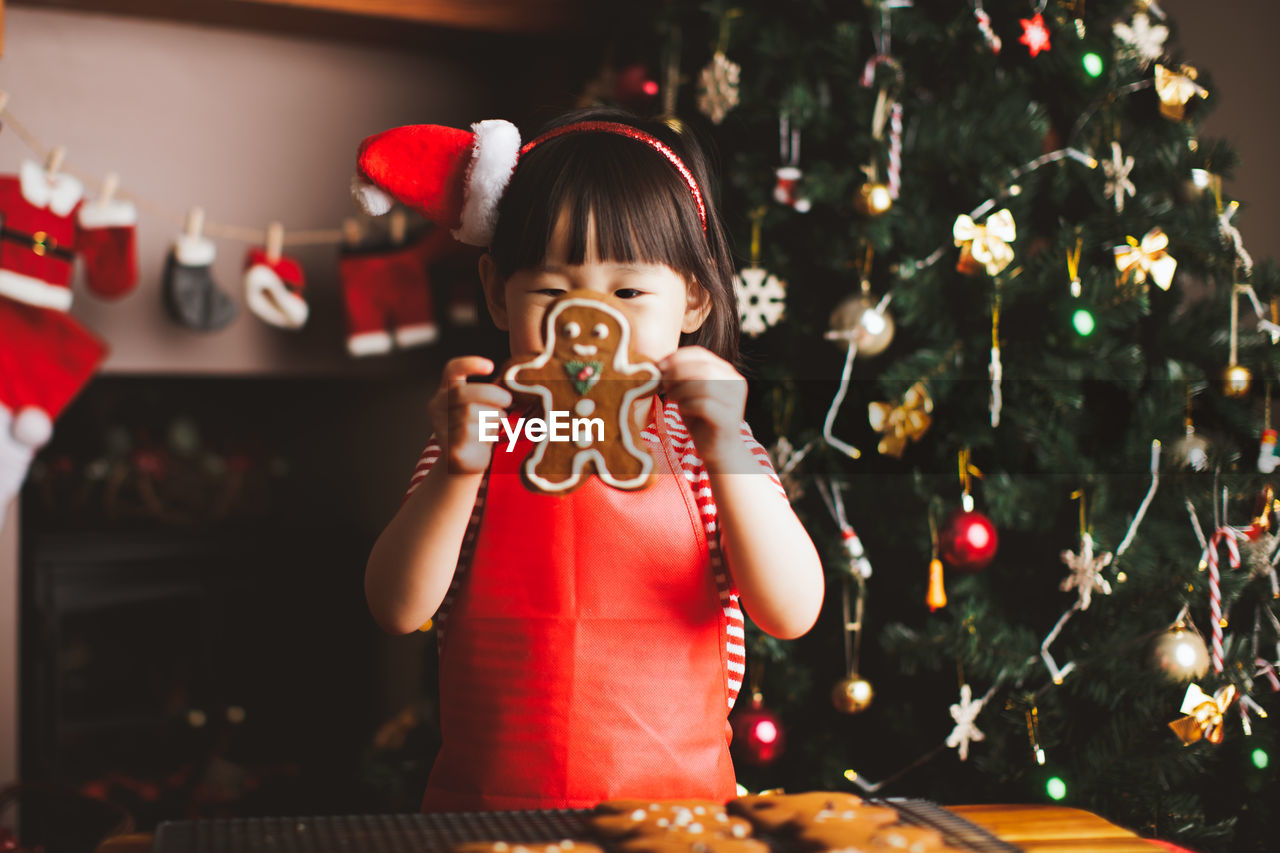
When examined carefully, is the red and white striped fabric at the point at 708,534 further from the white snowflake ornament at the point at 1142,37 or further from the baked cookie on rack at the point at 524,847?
the white snowflake ornament at the point at 1142,37

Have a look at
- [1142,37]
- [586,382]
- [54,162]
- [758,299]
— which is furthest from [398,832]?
[54,162]

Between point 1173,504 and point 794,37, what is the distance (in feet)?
2.75

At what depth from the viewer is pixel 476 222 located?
0.97 metres

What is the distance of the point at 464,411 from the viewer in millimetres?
809

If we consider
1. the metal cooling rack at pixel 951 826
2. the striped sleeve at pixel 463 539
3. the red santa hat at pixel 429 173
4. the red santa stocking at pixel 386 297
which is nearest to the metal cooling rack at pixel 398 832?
the metal cooling rack at pixel 951 826

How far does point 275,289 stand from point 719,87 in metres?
0.97

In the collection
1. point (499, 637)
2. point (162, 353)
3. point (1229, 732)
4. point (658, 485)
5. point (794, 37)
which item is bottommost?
point (1229, 732)

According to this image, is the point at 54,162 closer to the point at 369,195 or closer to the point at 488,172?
the point at 369,195

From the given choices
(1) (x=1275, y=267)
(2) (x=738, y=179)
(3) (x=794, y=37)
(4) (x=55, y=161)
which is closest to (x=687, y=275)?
(2) (x=738, y=179)

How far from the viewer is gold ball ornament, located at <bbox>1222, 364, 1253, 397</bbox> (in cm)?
137

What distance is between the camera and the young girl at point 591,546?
87cm

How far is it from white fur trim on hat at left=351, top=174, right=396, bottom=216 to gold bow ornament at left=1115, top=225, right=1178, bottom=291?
3.00 feet

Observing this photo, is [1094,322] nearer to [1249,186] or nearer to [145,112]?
[1249,186]

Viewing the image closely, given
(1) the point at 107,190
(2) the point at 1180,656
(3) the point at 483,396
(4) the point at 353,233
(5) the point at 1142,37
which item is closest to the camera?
(3) the point at 483,396
